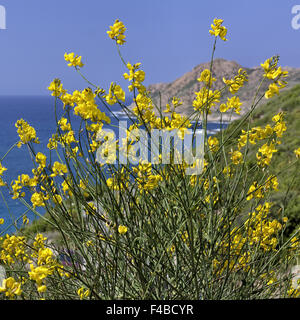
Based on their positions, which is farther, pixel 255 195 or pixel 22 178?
pixel 255 195

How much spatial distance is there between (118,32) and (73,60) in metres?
0.24

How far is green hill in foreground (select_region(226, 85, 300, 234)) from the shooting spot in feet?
9.25

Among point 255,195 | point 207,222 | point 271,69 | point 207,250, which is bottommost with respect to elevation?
point 207,250

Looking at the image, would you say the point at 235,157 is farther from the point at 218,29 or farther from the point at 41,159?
the point at 41,159

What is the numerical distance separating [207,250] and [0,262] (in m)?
1.51

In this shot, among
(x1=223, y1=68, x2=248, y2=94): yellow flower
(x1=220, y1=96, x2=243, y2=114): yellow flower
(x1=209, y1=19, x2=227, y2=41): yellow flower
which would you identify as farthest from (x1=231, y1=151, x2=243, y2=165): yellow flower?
(x1=209, y1=19, x2=227, y2=41): yellow flower

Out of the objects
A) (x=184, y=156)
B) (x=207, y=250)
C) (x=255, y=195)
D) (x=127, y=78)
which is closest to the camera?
(x=127, y=78)

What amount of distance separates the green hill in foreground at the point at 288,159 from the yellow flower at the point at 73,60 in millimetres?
835

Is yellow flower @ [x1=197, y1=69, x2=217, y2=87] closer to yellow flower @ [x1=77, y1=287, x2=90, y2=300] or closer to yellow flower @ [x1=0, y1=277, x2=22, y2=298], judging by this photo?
yellow flower @ [x1=77, y1=287, x2=90, y2=300]

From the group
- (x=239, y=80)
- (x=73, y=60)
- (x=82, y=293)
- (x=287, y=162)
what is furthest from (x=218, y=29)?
(x=287, y=162)

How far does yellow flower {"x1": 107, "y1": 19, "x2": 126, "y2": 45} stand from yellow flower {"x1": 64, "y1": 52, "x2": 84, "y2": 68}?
0.58 feet
